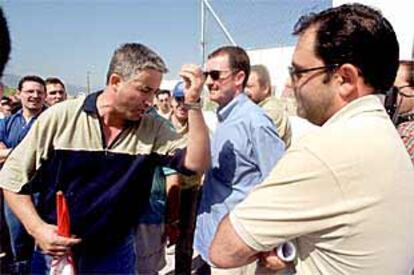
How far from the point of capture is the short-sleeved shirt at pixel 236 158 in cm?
217

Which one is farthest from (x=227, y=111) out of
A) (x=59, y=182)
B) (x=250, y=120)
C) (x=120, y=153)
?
(x=59, y=182)

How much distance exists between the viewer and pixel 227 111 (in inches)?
95.0

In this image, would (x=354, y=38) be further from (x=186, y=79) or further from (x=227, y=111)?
(x=227, y=111)

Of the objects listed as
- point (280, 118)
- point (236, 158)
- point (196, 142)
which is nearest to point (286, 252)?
point (196, 142)

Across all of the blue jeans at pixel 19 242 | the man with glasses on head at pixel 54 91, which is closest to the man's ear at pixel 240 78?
the blue jeans at pixel 19 242

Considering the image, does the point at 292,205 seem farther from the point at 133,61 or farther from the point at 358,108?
the point at 133,61

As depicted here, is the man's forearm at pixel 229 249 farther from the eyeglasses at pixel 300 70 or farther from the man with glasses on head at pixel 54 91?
the man with glasses on head at pixel 54 91

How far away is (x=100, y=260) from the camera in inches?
78.6

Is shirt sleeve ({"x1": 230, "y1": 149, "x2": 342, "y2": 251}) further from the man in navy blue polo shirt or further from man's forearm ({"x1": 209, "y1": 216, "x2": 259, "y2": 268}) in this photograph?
the man in navy blue polo shirt

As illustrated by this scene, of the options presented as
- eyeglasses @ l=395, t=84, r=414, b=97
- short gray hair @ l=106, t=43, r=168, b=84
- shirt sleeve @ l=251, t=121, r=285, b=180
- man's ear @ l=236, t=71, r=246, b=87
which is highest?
short gray hair @ l=106, t=43, r=168, b=84

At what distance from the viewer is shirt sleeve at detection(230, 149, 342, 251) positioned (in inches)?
35.6

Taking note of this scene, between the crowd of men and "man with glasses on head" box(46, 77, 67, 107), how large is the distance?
47cm

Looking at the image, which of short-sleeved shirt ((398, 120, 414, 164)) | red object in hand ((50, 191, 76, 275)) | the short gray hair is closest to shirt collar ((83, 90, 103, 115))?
the short gray hair

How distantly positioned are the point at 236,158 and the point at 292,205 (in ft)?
4.29
